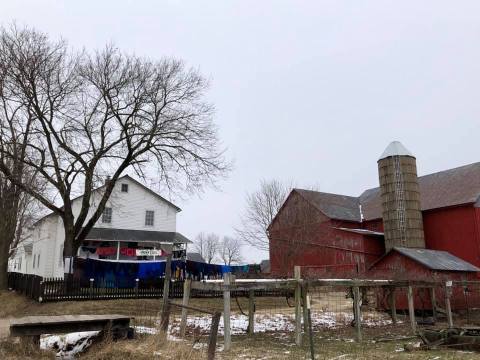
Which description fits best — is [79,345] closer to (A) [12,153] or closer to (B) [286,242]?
(A) [12,153]

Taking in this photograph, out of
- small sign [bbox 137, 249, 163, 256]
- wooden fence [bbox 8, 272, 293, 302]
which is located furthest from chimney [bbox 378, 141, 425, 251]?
small sign [bbox 137, 249, 163, 256]

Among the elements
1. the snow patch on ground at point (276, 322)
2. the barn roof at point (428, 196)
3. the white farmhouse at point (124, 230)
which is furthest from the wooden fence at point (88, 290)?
the barn roof at point (428, 196)

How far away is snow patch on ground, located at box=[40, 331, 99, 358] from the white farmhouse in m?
22.4

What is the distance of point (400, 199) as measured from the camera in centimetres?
3228

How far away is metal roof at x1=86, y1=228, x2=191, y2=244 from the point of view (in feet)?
114

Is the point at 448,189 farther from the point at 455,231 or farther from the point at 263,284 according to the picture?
the point at 263,284

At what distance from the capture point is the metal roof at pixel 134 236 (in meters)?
34.9

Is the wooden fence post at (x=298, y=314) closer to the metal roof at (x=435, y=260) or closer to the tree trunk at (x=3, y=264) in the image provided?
the metal roof at (x=435, y=260)

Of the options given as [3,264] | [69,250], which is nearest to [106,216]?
[3,264]

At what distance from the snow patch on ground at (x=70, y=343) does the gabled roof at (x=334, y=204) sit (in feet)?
91.7

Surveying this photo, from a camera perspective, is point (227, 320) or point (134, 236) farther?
point (134, 236)

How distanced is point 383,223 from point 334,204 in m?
7.49

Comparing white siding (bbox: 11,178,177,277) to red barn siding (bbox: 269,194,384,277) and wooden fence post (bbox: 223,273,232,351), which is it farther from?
wooden fence post (bbox: 223,273,232,351)

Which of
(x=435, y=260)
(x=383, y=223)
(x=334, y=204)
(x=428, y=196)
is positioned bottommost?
(x=435, y=260)
